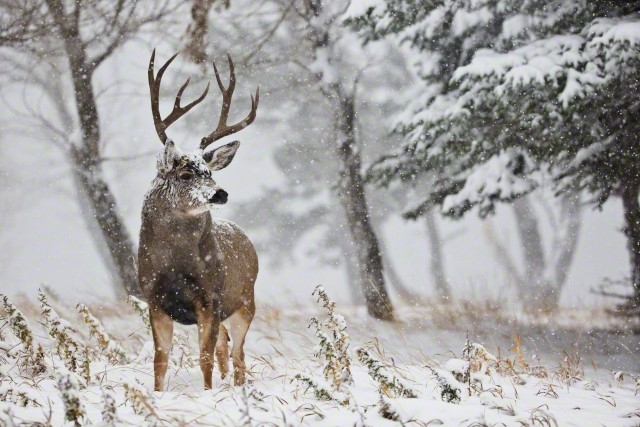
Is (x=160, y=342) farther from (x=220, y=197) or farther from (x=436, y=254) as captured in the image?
(x=436, y=254)

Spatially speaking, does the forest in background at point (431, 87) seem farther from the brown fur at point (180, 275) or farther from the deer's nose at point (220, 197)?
the deer's nose at point (220, 197)

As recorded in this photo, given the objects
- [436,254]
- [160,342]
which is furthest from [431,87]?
[436,254]

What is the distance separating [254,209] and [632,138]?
10714 millimetres

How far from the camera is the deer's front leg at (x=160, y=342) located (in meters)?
4.04

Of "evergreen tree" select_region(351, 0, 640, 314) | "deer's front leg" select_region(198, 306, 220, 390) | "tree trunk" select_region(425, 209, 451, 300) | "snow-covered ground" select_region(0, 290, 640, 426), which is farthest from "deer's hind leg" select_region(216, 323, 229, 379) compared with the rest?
"tree trunk" select_region(425, 209, 451, 300)

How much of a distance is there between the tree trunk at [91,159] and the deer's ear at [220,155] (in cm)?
387

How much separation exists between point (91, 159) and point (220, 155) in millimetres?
4463

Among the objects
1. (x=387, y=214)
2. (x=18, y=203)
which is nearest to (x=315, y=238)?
(x=387, y=214)

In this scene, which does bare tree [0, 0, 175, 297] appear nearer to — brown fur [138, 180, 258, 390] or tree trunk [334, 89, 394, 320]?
tree trunk [334, 89, 394, 320]

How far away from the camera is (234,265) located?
16.2 feet

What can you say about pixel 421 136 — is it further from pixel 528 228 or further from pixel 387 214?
pixel 387 214

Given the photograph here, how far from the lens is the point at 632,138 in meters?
7.52

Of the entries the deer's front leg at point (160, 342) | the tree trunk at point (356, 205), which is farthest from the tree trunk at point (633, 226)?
the deer's front leg at point (160, 342)

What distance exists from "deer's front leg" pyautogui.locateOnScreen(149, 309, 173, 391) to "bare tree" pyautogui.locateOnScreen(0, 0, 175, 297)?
13.3ft
